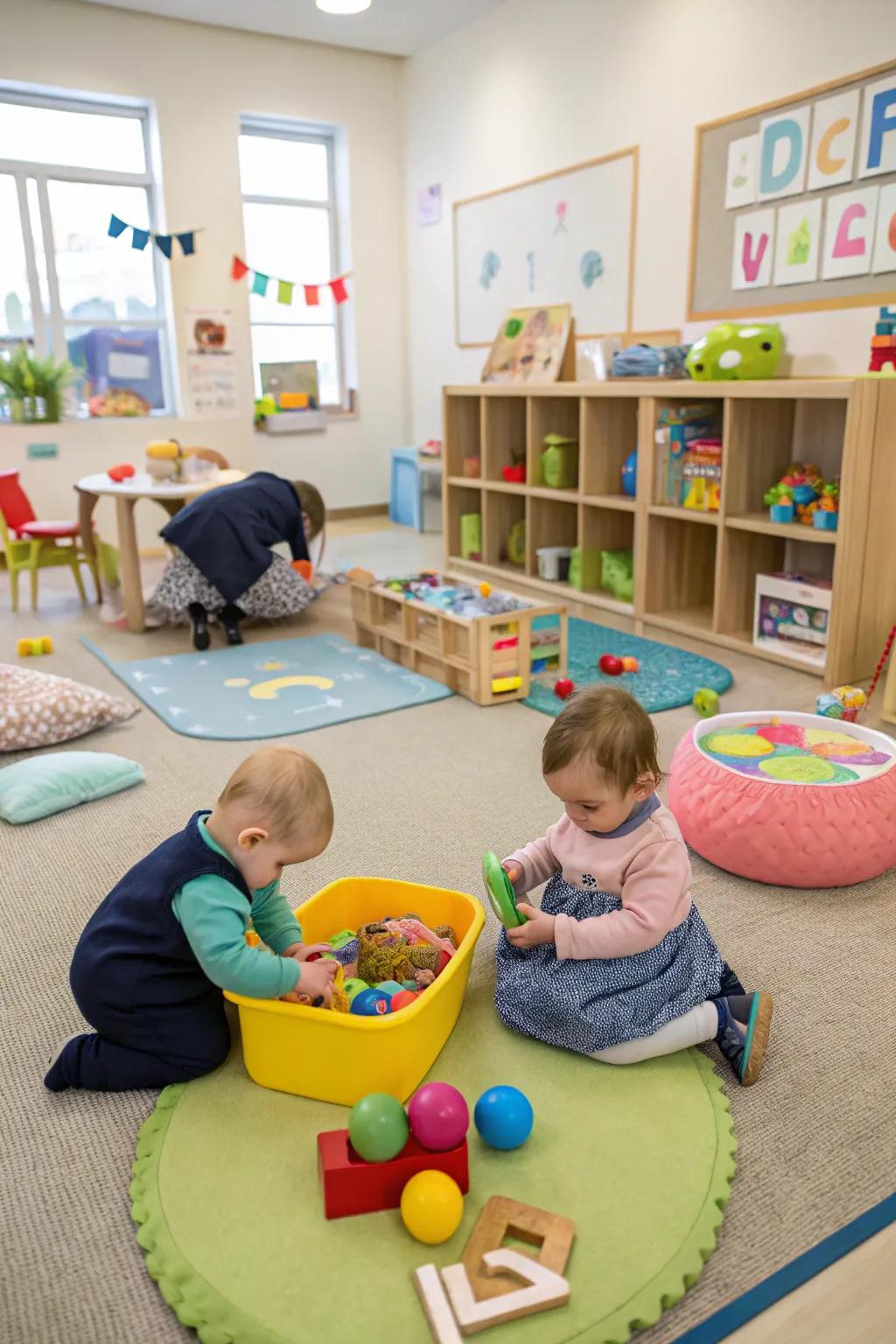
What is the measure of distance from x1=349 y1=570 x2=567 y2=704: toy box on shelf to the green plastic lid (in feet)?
5.48

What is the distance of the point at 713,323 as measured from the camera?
14.7ft

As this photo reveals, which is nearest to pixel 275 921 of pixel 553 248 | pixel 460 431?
pixel 460 431

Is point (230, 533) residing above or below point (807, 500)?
below

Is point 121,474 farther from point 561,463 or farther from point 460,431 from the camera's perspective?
point 561,463

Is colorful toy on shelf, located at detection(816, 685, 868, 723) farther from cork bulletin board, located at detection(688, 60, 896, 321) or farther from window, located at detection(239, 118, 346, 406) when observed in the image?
window, located at detection(239, 118, 346, 406)

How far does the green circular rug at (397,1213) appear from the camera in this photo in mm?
1162

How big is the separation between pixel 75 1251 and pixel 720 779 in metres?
1.45

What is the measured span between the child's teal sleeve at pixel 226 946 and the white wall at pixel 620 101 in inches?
132

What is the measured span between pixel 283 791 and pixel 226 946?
232 mm

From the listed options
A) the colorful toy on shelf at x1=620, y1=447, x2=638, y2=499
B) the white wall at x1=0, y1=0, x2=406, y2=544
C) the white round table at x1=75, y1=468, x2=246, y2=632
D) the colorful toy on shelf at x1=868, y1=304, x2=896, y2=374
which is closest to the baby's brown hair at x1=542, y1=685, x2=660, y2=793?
the colorful toy on shelf at x1=868, y1=304, x2=896, y2=374

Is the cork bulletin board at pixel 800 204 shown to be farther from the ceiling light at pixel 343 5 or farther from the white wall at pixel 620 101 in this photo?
the ceiling light at pixel 343 5

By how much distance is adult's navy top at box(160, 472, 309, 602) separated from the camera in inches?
157

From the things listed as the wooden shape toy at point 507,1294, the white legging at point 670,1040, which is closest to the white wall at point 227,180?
the white legging at point 670,1040

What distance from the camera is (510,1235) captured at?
1.26 m
